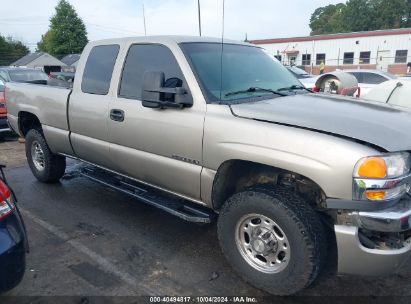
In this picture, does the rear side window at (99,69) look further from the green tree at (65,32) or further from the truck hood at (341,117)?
the green tree at (65,32)

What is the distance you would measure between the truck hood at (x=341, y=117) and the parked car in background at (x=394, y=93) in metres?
1.79

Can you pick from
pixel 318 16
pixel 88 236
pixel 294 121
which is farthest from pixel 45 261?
pixel 318 16

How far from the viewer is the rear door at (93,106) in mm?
4109

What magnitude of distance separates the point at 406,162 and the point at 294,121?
2.54 feet

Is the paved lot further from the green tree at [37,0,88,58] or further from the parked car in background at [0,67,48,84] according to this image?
the green tree at [37,0,88,58]

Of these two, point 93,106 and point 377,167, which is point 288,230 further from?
point 93,106

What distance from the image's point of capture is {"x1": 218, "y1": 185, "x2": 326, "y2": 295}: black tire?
264 centimetres

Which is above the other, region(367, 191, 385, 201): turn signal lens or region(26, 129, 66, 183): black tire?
region(367, 191, 385, 201): turn signal lens

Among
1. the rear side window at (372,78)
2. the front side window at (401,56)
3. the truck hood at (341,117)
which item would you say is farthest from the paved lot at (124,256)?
the front side window at (401,56)

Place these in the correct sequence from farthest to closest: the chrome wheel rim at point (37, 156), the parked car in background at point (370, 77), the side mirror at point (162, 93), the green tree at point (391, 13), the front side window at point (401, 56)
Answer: the green tree at point (391, 13)
the front side window at point (401, 56)
the parked car in background at point (370, 77)
the chrome wheel rim at point (37, 156)
the side mirror at point (162, 93)

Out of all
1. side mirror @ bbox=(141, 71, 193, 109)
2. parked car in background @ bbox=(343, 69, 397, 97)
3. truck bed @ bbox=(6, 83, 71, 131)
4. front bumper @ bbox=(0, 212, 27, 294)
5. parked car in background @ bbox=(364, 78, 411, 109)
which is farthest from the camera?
parked car in background @ bbox=(343, 69, 397, 97)

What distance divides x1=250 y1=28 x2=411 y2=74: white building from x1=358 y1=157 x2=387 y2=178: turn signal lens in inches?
1421

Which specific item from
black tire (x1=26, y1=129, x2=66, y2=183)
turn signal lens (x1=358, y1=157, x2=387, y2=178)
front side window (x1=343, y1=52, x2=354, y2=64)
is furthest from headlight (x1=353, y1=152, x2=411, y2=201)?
front side window (x1=343, y1=52, x2=354, y2=64)

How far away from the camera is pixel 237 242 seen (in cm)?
307
